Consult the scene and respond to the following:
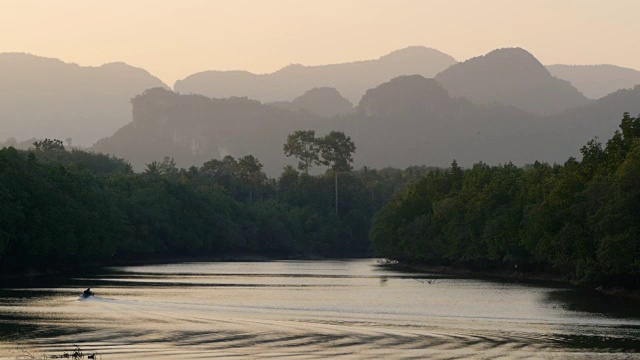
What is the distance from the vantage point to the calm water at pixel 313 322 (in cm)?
5781

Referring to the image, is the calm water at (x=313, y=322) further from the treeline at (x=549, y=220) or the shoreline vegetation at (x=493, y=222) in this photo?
the shoreline vegetation at (x=493, y=222)

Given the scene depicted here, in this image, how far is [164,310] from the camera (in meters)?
82.7

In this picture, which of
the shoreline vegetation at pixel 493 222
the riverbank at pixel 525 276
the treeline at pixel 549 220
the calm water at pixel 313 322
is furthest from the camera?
the riverbank at pixel 525 276

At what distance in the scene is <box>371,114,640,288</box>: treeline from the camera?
98062 mm

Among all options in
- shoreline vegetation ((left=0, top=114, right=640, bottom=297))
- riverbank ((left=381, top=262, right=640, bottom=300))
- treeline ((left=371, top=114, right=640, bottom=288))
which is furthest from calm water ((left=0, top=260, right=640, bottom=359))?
shoreline vegetation ((left=0, top=114, right=640, bottom=297))

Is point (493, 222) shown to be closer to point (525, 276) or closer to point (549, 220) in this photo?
point (525, 276)

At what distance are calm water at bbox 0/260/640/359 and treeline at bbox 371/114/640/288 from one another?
407 cm

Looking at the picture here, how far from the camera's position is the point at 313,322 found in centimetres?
7438

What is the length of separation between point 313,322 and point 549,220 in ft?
178

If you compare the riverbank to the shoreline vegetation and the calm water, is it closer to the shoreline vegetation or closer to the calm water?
the shoreline vegetation

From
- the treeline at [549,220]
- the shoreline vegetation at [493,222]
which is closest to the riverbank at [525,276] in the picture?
the shoreline vegetation at [493,222]

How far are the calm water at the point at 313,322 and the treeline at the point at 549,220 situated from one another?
160 inches

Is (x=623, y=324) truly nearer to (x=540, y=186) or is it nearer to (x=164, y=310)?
(x=164, y=310)

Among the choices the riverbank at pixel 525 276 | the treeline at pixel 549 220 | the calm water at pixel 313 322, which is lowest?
the calm water at pixel 313 322
